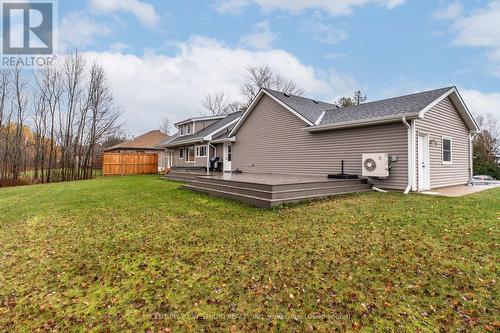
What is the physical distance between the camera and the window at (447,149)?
10812 millimetres

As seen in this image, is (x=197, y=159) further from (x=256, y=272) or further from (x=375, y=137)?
(x=256, y=272)

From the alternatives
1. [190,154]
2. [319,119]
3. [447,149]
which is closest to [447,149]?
[447,149]

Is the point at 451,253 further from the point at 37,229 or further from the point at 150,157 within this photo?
the point at 150,157

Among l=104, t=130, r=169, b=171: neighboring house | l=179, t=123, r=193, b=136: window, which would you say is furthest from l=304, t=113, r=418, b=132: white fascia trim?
l=104, t=130, r=169, b=171: neighboring house

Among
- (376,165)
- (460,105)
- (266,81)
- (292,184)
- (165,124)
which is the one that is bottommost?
(292,184)

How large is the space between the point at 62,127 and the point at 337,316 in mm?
24494

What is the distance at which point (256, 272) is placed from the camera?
133 inches

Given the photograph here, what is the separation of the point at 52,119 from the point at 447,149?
25.8 m

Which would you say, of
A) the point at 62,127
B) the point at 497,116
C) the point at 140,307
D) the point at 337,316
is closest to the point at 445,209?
the point at 337,316

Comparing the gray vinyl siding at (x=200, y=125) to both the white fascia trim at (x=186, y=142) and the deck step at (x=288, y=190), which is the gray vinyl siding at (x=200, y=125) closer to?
the white fascia trim at (x=186, y=142)

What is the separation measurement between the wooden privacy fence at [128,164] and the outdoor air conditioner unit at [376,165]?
66.2 ft

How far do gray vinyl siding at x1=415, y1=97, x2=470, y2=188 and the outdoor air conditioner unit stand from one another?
1049 millimetres

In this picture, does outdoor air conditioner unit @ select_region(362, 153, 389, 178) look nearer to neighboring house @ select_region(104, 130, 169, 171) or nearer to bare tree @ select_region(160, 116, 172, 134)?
neighboring house @ select_region(104, 130, 169, 171)

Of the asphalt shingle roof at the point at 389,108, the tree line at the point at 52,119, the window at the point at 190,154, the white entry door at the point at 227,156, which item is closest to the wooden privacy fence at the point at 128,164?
the tree line at the point at 52,119
